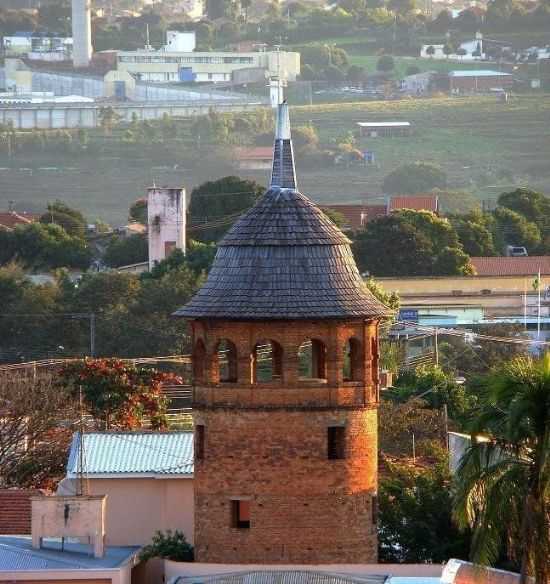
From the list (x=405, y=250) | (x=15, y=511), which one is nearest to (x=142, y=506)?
(x=15, y=511)

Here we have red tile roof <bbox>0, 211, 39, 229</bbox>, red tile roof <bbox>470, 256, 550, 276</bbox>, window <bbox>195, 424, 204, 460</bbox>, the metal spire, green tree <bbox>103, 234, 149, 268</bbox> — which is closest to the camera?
window <bbox>195, 424, 204, 460</bbox>

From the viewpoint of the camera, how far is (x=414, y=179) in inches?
7283

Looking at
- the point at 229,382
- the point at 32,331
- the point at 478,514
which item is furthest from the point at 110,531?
the point at 32,331

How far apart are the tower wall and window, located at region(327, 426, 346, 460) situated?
42 millimetres

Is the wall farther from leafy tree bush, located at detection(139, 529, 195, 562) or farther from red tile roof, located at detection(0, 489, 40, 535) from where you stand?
leafy tree bush, located at detection(139, 529, 195, 562)

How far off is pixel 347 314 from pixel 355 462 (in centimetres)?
153

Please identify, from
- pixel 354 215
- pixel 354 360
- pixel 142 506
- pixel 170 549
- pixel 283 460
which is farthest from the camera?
pixel 354 215

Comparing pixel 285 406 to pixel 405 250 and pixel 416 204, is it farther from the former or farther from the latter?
pixel 416 204

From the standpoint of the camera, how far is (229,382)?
93.8 feet

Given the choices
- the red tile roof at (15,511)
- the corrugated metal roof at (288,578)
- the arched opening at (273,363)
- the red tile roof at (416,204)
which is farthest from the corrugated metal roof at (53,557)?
the red tile roof at (416,204)

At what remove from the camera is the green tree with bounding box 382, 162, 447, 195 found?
182250 mm

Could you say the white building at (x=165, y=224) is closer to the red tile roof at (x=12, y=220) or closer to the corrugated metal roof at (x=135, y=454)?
the red tile roof at (x=12, y=220)

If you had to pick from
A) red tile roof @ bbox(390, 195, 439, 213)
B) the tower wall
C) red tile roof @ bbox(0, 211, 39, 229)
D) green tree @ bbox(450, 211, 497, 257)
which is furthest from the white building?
the tower wall

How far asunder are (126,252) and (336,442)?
2908 inches
